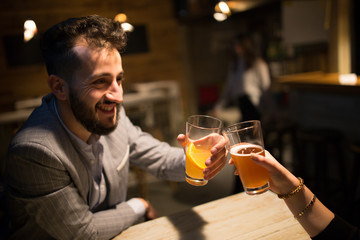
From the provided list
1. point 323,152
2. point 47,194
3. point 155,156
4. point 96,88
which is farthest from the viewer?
point 323,152

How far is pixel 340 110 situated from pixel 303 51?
154 inches

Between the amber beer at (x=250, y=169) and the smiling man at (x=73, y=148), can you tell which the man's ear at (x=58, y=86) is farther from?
→ the amber beer at (x=250, y=169)

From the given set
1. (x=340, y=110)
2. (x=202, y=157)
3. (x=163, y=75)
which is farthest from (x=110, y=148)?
(x=163, y=75)

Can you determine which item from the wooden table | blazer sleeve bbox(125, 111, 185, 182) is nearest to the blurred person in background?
blazer sleeve bbox(125, 111, 185, 182)

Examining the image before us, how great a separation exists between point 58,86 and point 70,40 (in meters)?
0.21

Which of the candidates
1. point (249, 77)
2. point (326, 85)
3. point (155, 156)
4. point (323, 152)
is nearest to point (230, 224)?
point (155, 156)

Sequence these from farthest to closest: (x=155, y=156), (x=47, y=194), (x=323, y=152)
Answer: (x=323, y=152) → (x=155, y=156) → (x=47, y=194)

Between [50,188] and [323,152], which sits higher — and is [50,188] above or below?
above

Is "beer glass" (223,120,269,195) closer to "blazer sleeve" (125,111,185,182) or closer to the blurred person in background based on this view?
"blazer sleeve" (125,111,185,182)

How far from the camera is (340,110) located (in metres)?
3.38

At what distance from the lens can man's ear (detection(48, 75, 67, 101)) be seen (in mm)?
1319

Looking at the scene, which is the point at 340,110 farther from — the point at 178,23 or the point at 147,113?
the point at 178,23

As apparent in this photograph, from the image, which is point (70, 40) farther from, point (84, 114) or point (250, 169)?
point (250, 169)

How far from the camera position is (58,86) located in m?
1.33
